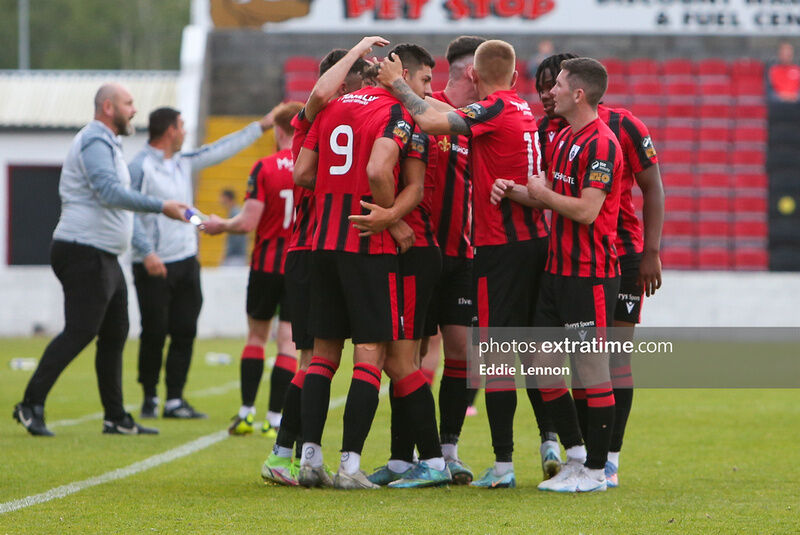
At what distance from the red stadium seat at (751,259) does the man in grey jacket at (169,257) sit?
14334mm

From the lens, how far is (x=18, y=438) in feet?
25.0

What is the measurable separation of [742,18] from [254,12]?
971 cm

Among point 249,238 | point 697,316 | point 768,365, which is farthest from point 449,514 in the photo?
point 249,238

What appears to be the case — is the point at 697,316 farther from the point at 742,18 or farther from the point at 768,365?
the point at 742,18

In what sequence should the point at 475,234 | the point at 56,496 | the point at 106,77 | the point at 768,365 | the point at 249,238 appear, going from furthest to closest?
the point at 106,77 → the point at 249,238 → the point at 768,365 → the point at 475,234 → the point at 56,496

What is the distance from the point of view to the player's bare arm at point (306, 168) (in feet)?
18.6

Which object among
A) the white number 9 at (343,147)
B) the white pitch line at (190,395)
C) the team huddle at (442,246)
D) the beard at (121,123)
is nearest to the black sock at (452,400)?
the team huddle at (442,246)

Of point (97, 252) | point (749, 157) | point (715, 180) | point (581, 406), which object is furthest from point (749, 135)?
point (581, 406)

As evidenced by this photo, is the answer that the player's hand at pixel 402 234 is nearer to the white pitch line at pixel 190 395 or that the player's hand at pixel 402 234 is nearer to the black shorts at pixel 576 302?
the black shorts at pixel 576 302

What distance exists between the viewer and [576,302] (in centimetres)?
548

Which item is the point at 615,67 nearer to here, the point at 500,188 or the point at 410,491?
the point at 500,188

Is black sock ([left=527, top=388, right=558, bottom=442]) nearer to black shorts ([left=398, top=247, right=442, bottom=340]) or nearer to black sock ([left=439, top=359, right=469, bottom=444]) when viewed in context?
black sock ([left=439, top=359, right=469, bottom=444])

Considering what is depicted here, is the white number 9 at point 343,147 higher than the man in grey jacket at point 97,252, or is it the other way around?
the white number 9 at point 343,147

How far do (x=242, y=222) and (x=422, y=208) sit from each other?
93.4 inches
